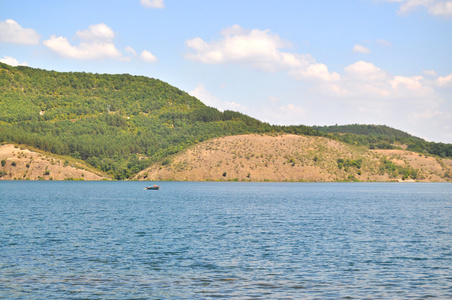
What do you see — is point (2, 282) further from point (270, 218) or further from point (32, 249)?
point (270, 218)

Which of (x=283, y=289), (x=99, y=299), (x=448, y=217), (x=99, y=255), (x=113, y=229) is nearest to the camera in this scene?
(x=99, y=299)

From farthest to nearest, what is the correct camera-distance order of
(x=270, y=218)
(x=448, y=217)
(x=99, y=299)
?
(x=448, y=217)
(x=270, y=218)
(x=99, y=299)

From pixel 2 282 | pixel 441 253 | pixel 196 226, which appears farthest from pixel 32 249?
pixel 441 253

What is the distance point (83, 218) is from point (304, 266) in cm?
4016

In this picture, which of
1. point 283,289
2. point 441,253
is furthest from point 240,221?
point 283,289

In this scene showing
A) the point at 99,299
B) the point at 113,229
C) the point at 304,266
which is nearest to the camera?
the point at 99,299

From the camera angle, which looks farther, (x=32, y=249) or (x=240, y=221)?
(x=240, y=221)

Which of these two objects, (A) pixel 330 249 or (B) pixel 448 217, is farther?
(B) pixel 448 217

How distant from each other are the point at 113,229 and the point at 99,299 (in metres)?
29.6

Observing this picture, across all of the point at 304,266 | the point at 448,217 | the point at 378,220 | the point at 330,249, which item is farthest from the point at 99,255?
the point at 448,217

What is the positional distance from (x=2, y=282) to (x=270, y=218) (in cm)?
4392

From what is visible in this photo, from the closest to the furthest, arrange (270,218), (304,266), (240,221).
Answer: (304,266) < (240,221) < (270,218)

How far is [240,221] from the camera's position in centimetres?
6419

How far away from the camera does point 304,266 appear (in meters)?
34.6
